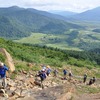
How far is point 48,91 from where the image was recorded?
18844 mm

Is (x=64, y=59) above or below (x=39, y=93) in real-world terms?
below

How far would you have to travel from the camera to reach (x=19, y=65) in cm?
3288

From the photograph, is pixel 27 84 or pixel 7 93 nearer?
pixel 7 93

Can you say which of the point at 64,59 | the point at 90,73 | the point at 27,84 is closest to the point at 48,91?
the point at 27,84

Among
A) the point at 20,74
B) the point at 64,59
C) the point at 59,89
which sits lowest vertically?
the point at 64,59

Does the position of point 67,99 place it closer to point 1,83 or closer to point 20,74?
point 1,83

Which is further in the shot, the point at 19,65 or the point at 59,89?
the point at 19,65

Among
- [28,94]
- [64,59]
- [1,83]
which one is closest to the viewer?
[28,94]

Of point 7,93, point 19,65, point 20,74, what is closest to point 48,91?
point 7,93

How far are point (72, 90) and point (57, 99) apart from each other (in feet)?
7.03

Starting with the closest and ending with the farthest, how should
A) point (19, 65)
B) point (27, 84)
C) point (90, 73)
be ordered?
point (27, 84) → point (19, 65) → point (90, 73)

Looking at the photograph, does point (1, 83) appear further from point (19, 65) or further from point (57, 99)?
point (19, 65)

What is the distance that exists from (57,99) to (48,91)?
159 cm

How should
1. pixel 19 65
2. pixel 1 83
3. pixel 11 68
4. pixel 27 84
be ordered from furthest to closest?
pixel 19 65, pixel 11 68, pixel 27 84, pixel 1 83
